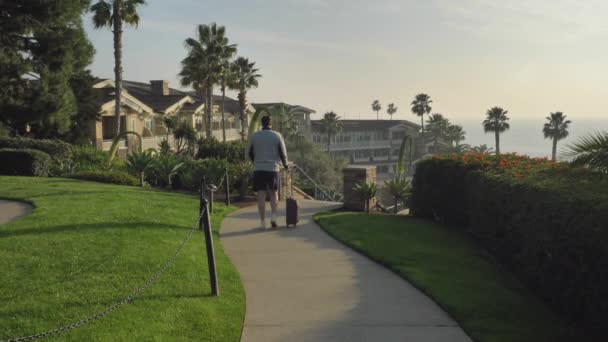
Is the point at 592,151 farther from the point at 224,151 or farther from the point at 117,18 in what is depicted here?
the point at 117,18

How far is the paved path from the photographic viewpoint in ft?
32.0

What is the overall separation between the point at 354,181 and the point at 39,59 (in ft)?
69.1

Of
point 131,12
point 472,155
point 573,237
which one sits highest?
point 131,12

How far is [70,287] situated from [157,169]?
12.0 meters

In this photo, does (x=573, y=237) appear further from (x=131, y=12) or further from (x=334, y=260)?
(x=131, y=12)

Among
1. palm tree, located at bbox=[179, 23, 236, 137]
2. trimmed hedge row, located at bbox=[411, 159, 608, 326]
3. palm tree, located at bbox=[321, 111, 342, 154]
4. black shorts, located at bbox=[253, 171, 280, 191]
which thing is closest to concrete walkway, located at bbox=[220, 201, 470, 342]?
black shorts, located at bbox=[253, 171, 280, 191]

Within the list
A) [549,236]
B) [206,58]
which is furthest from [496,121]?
[549,236]

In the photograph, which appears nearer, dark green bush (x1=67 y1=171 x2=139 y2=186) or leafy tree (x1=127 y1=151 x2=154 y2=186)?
dark green bush (x1=67 y1=171 x2=139 y2=186)

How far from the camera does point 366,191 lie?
13.7 m

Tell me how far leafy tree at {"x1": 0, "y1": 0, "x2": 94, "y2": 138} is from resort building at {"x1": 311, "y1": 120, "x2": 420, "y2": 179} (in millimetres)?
61795

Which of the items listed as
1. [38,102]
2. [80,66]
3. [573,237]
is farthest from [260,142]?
[80,66]

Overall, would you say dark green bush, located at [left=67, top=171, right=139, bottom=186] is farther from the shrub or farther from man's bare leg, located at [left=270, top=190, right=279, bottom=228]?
man's bare leg, located at [left=270, top=190, right=279, bottom=228]

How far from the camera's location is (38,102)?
27.4 metres

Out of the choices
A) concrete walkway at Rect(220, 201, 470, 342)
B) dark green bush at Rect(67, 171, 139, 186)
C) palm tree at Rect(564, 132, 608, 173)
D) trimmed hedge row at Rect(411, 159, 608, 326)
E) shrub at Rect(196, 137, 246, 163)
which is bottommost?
concrete walkway at Rect(220, 201, 470, 342)
